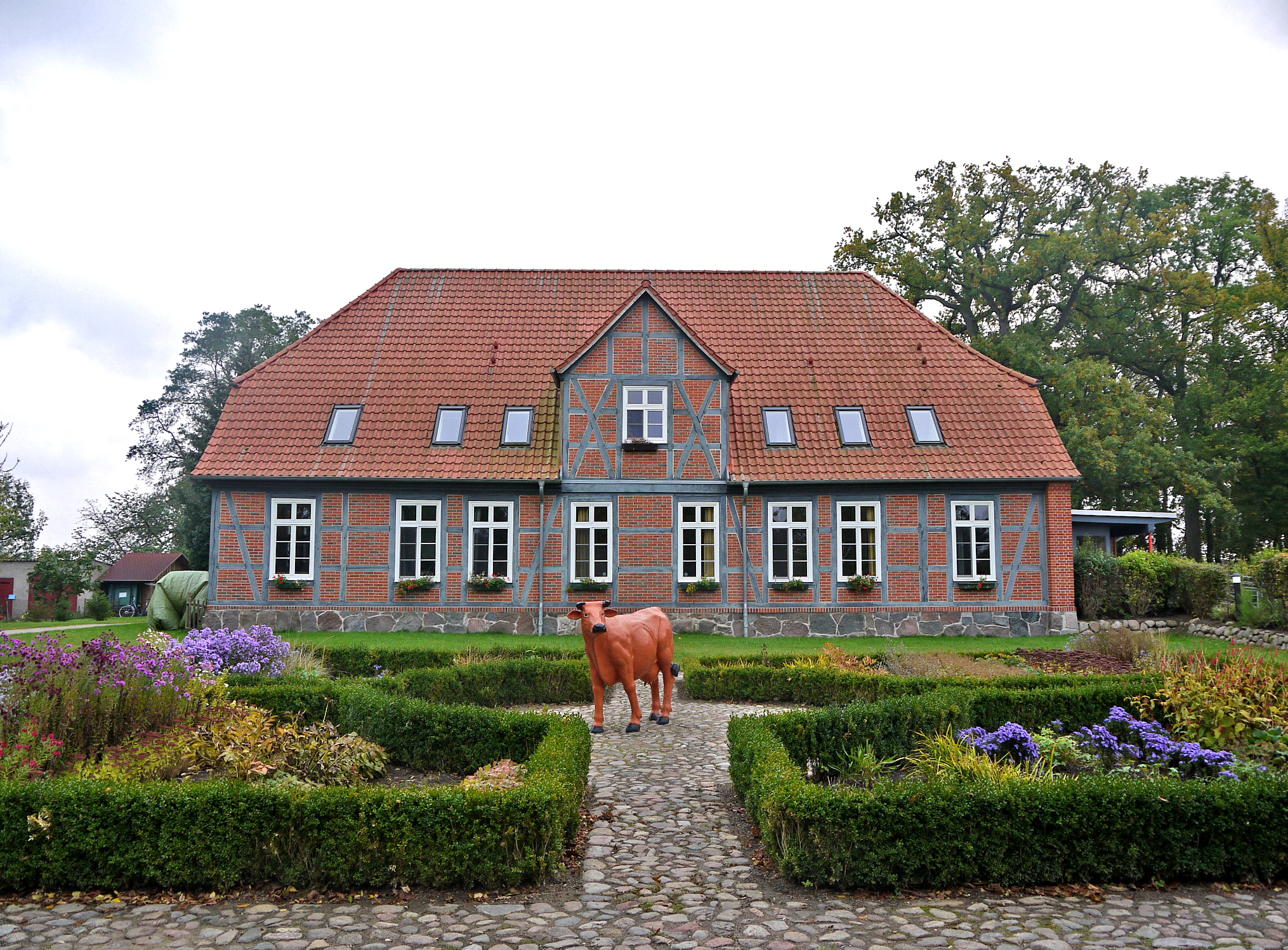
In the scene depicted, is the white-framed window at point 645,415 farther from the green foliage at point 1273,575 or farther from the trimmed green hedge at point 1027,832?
the trimmed green hedge at point 1027,832

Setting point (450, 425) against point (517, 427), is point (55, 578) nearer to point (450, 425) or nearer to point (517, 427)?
point (450, 425)

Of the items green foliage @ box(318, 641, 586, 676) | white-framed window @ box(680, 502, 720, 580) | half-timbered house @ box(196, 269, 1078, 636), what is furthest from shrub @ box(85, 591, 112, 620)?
white-framed window @ box(680, 502, 720, 580)

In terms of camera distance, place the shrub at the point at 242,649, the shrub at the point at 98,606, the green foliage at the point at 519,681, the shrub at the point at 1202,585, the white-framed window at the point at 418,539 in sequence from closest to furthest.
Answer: the shrub at the point at 242,649 < the green foliage at the point at 519,681 < the shrub at the point at 1202,585 < the white-framed window at the point at 418,539 < the shrub at the point at 98,606

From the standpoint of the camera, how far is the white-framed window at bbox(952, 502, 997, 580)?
69.4 feet

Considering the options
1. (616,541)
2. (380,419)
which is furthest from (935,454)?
(380,419)

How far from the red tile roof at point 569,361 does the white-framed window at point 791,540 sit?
36.4 inches

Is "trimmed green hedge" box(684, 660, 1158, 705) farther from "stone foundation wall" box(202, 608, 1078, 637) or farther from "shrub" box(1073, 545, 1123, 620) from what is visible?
"shrub" box(1073, 545, 1123, 620)

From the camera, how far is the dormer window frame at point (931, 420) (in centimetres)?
2175

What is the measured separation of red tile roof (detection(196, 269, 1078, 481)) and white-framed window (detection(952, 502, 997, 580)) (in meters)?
0.95

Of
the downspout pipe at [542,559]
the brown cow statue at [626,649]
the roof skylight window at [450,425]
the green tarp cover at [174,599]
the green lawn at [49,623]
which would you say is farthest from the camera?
the green lawn at [49,623]

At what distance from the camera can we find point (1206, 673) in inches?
358

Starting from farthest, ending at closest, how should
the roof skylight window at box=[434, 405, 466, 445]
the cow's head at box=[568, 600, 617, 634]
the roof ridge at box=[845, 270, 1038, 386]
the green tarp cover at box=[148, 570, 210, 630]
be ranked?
1. the roof ridge at box=[845, 270, 1038, 386]
2. the green tarp cover at box=[148, 570, 210, 630]
3. the roof skylight window at box=[434, 405, 466, 445]
4. the cow's head at box=[568, 600, 617, 634]

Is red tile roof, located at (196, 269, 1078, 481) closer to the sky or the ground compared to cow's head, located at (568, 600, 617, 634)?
closer to the sky

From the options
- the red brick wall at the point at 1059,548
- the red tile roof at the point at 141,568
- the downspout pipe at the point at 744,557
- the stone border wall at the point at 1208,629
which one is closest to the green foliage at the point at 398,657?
the downspout pipe at the point at 744,557
